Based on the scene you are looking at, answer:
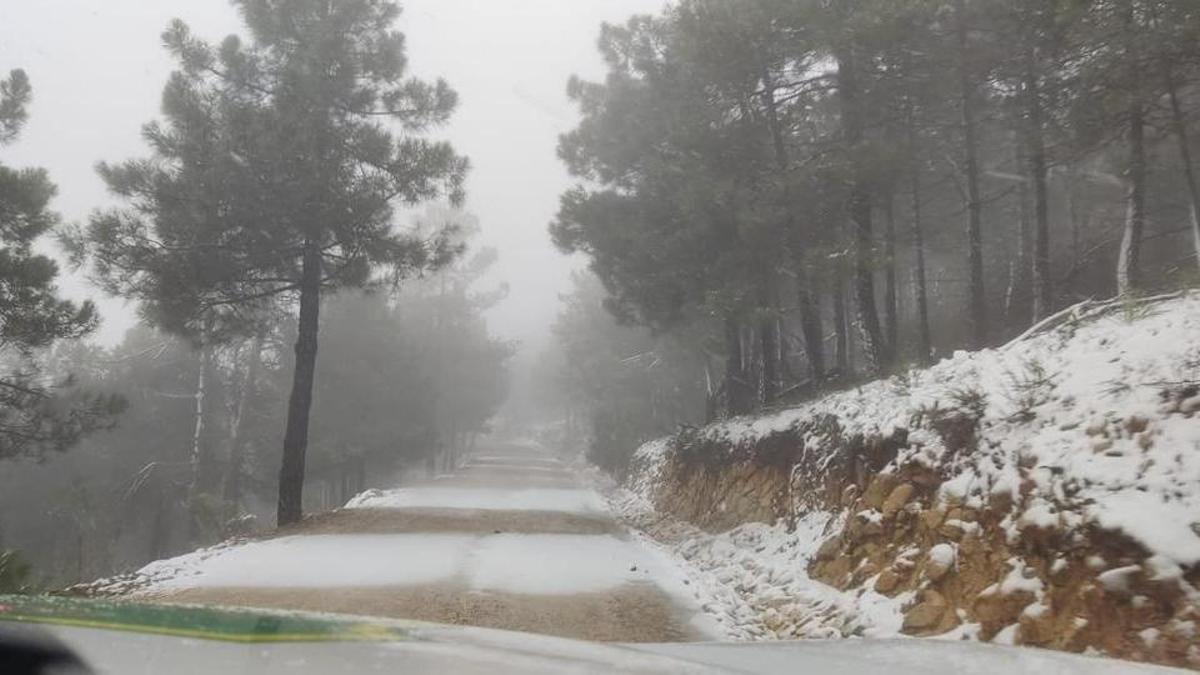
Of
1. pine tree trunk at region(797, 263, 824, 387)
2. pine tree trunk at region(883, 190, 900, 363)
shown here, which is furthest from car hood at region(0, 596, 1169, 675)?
pine tree trunk at region(797, 263, 824, 387)

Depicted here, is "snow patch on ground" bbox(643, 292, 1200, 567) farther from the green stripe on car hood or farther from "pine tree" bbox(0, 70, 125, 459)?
"pine tree" bbox(0, 70, 125, 459)

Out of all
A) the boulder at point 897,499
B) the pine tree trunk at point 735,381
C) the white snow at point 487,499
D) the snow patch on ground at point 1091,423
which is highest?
the pine tree trunk at point 735,381

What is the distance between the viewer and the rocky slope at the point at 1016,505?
4.72 meters

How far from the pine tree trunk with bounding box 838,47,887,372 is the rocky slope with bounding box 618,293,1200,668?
3.62 meters

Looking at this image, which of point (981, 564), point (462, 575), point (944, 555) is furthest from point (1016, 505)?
point (462, 575)

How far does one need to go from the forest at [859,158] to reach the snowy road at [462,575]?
4.32 meters

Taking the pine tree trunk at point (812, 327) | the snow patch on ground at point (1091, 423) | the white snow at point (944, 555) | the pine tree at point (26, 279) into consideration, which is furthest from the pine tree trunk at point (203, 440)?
the white snow at point (944, 555)

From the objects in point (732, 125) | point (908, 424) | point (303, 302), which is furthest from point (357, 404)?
point (908, 424)

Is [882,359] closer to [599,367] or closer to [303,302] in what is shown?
[303,302]

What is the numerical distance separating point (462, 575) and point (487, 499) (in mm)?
10498

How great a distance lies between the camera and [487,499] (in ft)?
65.5

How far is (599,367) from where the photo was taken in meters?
39.7

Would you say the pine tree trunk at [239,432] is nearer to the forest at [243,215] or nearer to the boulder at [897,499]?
the forest at [243,215]

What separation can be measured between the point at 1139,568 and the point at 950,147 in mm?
14677
